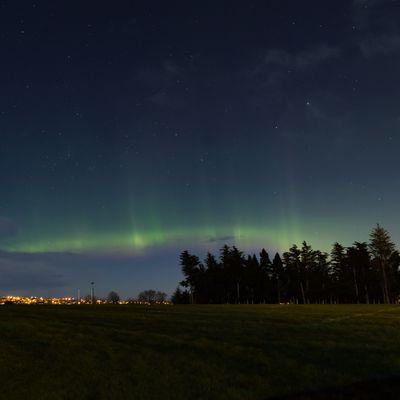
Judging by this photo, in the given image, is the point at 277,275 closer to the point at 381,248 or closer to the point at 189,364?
the point at 381,248

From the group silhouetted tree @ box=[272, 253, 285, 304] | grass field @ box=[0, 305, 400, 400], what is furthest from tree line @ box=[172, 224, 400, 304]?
grass field @ box=[0, 305, 400, 400]

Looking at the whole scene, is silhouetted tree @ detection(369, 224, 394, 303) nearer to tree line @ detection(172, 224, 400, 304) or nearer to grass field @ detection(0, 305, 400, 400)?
tree line @ detection(172, 224, 400, 304)

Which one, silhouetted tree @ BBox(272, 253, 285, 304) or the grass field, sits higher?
silhouetted tree @ BBox(272, 253, 285, 304)

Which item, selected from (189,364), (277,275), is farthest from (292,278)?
(189,364)

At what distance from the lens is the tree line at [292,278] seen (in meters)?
147

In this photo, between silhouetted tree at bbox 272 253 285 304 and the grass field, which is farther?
silhouetted tree at bbox 272 253 285 304

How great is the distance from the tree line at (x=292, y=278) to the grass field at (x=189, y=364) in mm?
123350

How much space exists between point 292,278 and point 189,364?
143 meters

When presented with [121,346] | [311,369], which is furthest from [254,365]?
[121,346]

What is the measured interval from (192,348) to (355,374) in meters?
7.50

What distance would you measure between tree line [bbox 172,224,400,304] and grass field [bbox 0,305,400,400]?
12335 centimetres

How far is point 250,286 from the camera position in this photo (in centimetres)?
15225

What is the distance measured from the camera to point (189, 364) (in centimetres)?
1911

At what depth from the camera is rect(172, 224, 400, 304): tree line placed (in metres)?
147
